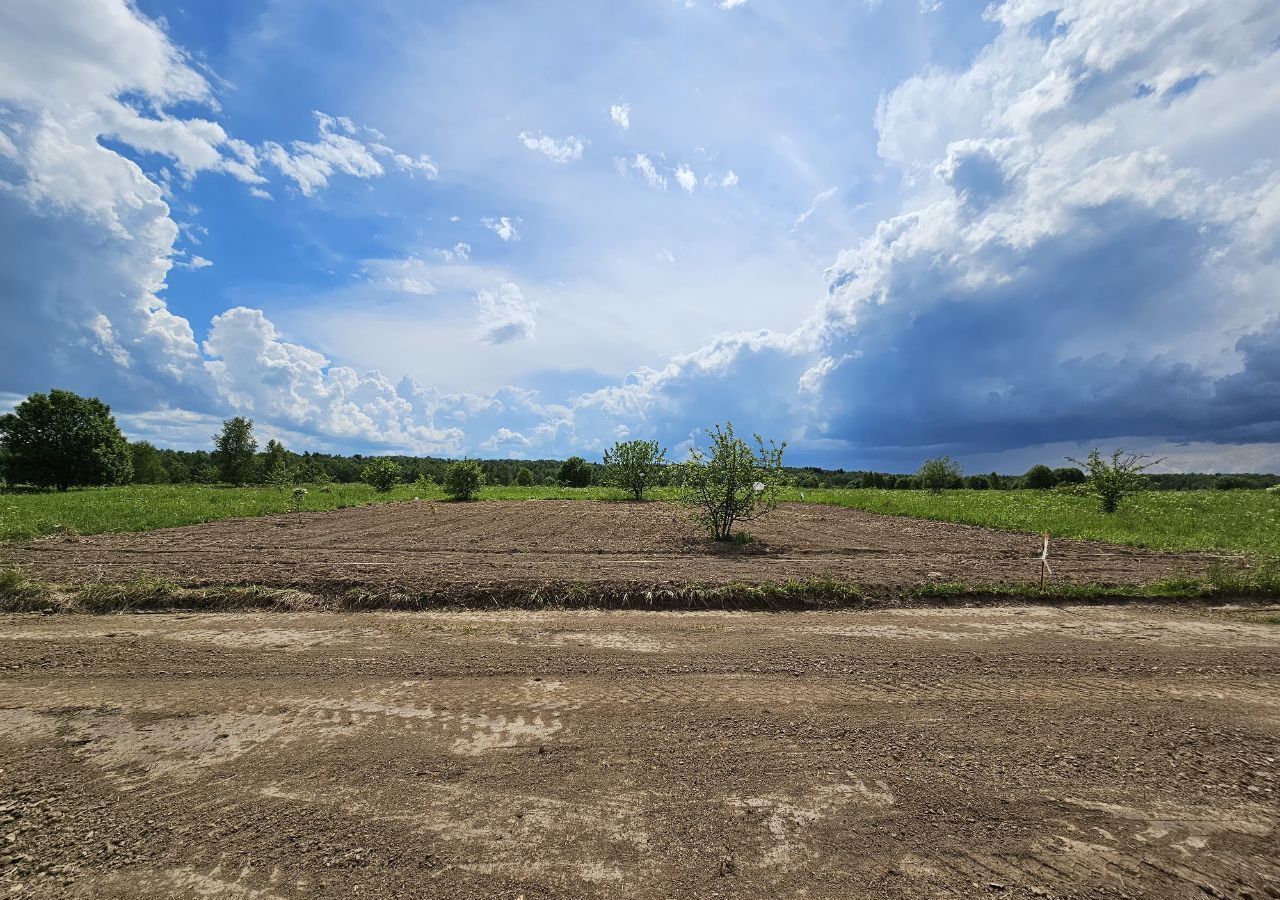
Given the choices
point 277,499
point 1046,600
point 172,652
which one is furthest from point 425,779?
point 277,499

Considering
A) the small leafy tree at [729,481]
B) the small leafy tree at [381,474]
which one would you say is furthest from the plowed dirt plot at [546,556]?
the small leafy tree at [381,474]

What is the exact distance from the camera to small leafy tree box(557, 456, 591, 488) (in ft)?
205

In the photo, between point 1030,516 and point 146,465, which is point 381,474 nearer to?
point 1030,516

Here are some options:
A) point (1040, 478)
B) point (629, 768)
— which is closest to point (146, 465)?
point (629, 768)

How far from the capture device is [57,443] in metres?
50.9

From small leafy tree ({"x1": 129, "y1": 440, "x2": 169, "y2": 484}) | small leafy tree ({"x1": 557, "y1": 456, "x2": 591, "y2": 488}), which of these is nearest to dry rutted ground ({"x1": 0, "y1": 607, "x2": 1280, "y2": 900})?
small leafy tree ({"x1": 557, "y1": 456, "x2": 591, "y2": 488})

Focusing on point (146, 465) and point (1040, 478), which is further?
point (146, 465)

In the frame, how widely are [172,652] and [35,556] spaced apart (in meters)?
10.1

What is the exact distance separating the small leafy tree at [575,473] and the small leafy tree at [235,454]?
144 feet

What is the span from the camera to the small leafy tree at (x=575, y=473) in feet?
205

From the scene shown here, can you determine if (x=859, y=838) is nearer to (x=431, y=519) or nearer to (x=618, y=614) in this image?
Answer: (x=618, y=614)

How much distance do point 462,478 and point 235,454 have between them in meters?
52.6

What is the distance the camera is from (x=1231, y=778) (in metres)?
4.51

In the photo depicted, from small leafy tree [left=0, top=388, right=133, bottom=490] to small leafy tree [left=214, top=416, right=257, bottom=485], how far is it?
53.2ft
